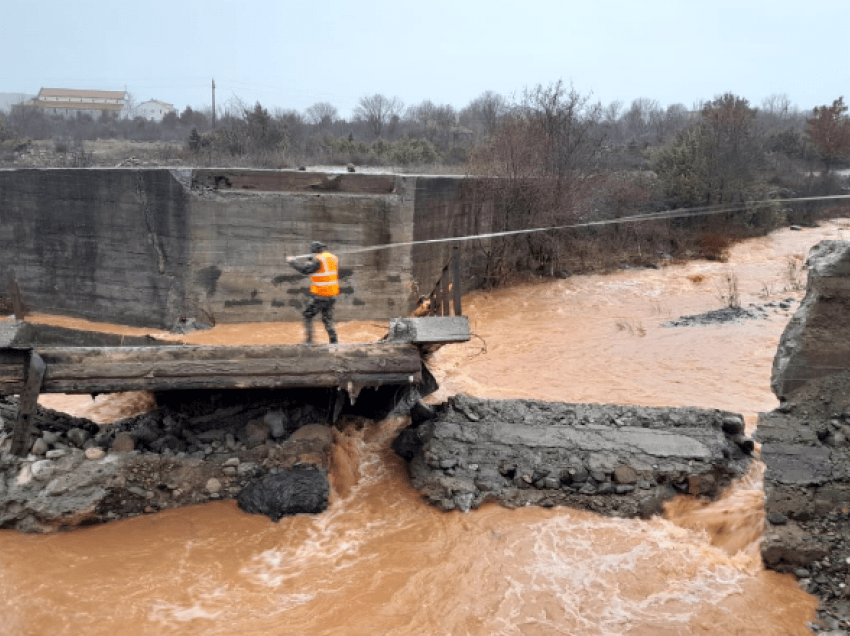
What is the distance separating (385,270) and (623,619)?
33.2 ft

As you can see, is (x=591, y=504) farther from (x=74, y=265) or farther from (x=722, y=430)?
(x=74, y=265)

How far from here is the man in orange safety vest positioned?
7.74 m

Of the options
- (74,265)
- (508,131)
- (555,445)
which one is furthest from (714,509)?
(508,131)

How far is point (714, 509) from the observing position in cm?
709

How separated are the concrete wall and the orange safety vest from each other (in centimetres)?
664

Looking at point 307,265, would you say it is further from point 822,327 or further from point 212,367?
point 822,327

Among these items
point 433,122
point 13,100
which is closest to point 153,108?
point 13,100

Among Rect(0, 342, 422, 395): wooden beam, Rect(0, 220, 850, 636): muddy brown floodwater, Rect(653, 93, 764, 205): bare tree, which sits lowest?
Rect(0, 220, 850, 636): muddy brown floodwater

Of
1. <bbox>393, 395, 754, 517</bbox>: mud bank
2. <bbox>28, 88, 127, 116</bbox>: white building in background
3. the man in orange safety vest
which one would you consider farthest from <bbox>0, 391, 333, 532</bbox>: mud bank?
<bbox>28, 88, 127, 116</bbox>: white building in background

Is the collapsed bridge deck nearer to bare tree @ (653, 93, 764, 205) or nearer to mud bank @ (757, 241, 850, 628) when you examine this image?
mud bank @ (757, 241, 850, 628)

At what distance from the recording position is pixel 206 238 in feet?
46.0

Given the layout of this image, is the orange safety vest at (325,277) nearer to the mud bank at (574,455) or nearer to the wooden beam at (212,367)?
the wooden beam at (212,367)

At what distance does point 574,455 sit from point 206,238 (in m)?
9.36

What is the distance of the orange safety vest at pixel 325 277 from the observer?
7.82 m
